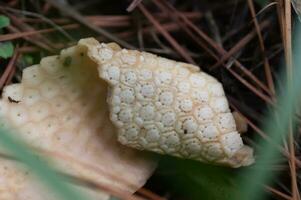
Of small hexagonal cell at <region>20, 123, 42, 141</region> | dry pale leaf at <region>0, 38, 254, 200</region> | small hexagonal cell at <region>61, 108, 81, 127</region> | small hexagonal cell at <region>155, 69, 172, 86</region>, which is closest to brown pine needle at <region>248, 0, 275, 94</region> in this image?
dry pale leaf at <region>0, 38, 254, 200</region>

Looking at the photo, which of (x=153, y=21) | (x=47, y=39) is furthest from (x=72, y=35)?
(x=153, y=21)

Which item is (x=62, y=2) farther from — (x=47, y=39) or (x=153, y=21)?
(x=153, y=21)

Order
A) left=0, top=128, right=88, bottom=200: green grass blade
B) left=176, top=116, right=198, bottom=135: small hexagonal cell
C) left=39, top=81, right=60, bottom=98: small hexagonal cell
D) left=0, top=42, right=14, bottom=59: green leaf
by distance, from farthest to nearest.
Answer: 1. left=0, top=42, right=14, bottom=59: green leaf
2. left=39, top=81, right=60, bottom=98: small hexagonal cell
3. left=176, top=116, right=198, bottom=135: small hexagonal cell
4. left=0, top=128, right=88, bottom=200: green grass blade

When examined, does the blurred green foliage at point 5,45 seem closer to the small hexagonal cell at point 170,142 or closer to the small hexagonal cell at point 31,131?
the small hexagonal cell at point 31,131

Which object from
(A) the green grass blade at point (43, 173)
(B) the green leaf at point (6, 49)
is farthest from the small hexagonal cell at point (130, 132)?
(A) the green grass blade at point (43, 173)

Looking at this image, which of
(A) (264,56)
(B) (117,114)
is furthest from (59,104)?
(A) (264,56)

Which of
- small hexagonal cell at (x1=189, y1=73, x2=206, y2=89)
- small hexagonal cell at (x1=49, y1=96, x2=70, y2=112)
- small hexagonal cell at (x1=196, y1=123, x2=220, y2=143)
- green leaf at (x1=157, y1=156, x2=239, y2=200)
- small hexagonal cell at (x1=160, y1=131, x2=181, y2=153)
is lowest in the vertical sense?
green leaf at (x1=157, y1=156, x2=239, y2=200)

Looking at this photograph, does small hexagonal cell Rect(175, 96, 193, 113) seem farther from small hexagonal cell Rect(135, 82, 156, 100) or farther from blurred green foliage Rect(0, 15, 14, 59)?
blurred green foliage Rect(0, 15, 14, 59)
